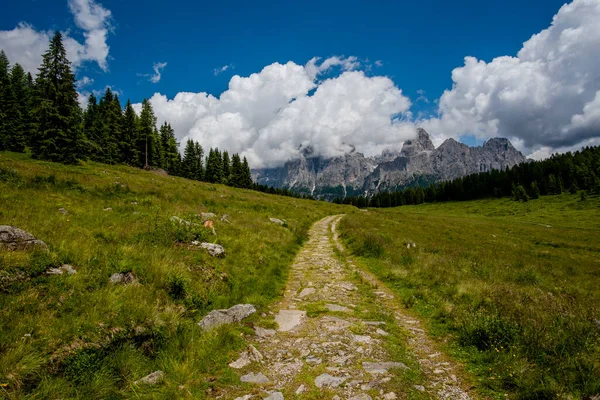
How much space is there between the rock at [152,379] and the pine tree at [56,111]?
45.0 meters

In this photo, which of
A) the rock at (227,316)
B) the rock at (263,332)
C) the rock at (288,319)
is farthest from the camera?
the rock at (288,319)

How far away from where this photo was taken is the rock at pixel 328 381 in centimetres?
462

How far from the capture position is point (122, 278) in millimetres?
6508

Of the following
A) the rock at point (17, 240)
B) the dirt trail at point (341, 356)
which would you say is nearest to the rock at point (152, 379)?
the dirt trail at point (341, 356)

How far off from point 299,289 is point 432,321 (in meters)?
4.40

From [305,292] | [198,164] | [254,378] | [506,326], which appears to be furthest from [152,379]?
[198,164]

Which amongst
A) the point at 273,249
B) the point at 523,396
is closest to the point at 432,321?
the point at 523,396

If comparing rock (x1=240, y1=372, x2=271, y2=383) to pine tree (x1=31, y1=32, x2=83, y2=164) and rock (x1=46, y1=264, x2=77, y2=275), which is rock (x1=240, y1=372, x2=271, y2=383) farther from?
pine tree (x1=31, y1=32, x2=83, y2=164)

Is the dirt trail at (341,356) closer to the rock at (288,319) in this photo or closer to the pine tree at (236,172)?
the rock at (288,319)

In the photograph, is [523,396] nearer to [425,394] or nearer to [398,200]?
[425,394]

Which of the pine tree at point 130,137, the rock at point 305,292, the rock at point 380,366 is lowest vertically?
the rock at point 305,292

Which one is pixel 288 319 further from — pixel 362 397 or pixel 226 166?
pixel 226 166

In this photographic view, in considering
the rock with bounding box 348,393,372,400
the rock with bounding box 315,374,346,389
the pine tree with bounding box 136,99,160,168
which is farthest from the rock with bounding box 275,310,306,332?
the pine tree with bounding box 136,99,160,168

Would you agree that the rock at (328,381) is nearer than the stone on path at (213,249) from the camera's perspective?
Yes
